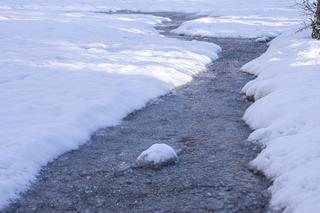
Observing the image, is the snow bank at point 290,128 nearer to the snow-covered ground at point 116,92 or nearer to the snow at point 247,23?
the snow-covered ground at point 116,92

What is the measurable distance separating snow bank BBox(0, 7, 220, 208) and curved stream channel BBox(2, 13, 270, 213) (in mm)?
354

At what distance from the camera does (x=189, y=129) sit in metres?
10.7

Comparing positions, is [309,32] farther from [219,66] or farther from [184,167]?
[184,167]

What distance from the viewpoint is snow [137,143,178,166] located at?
8469 mm

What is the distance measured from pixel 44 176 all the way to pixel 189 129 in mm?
3697

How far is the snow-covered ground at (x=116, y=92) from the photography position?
25.3 ft

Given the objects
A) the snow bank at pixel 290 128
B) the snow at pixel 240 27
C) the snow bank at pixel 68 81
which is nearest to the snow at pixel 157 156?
the snow bank at pixel 290 128

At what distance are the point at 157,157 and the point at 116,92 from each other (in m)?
4.65

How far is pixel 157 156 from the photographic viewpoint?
852 cm

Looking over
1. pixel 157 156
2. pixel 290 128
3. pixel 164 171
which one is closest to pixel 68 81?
pixel 157 156

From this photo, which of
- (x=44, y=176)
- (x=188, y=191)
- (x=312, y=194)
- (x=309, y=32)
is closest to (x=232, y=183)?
(x=188, y=191)

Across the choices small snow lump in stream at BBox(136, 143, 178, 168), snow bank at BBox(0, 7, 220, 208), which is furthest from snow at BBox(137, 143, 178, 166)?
snow bank at BBox(0, 7, 220, 208)

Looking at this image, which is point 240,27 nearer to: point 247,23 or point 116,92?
point 247,23

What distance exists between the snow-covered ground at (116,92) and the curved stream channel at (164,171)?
0.31 metres
